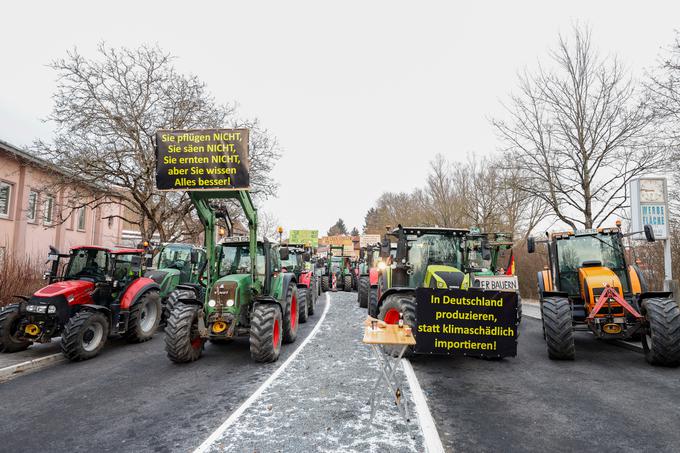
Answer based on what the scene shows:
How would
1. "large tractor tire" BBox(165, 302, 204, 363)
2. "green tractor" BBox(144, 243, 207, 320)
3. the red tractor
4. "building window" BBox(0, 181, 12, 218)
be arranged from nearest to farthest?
"large tractor tire" BBox(165, 302, 204, 363), the red tractor, "green tractor" BBox(144, 243, 207, 320), "building window" BBox(0, 181, 12, 218)

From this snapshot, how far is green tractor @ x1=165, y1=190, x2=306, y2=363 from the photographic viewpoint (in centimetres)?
667

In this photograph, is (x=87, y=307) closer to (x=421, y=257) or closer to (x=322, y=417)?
(x=322, y=417)

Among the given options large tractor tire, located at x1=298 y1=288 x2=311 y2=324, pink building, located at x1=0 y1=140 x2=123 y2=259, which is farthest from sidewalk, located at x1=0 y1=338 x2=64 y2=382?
pink building, located at x1=0 y1=140 x2=123 y2=259

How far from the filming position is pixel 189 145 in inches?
269

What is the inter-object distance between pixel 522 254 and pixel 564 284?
12066mm

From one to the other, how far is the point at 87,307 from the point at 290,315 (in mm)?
3887

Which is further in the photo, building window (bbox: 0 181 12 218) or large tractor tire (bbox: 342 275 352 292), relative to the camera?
large tractor tire (bbox: 342 275 352 292)

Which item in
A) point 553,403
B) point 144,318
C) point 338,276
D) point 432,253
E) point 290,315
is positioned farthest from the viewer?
point 338,276

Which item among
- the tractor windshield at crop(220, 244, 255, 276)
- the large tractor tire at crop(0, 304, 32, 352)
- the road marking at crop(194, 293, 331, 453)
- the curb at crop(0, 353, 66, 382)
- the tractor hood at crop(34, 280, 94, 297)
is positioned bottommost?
the curb at crop(0, 353, 66, 382)

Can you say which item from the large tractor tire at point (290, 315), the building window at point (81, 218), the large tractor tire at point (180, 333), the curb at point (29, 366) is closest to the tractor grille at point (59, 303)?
the curb at point (29, 366)

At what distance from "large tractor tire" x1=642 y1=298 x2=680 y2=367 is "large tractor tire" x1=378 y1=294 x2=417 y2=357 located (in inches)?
147

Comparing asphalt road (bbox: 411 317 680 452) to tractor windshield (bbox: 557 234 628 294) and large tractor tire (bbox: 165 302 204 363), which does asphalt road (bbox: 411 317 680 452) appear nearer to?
tractor windshield (bbox: 557 234 628 294)

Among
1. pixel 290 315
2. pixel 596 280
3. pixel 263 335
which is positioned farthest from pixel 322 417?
pixel 596 280

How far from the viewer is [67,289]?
24.6 feet
